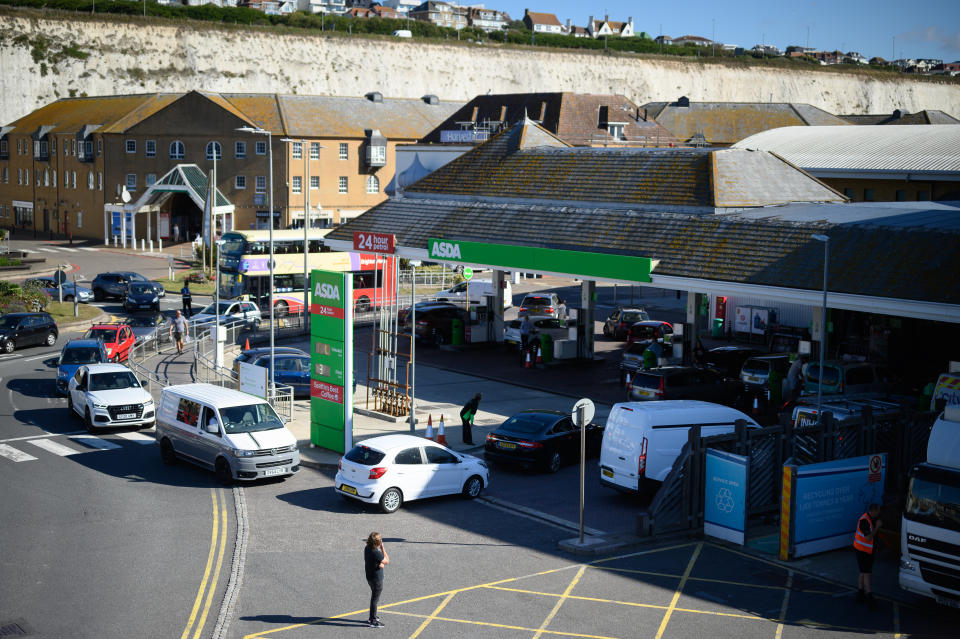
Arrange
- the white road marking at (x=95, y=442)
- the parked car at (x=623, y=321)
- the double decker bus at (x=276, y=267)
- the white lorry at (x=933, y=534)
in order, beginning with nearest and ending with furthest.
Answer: the white lorry at (x=933, y=534), the white road marking at (x=95, y=442), the parked car at (x=623, y=321), the double decker bus at (x=276, y=267)

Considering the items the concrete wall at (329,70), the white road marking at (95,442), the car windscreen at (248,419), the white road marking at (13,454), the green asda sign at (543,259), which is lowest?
the white road marking at (95,442)

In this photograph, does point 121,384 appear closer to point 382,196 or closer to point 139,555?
point 139,555

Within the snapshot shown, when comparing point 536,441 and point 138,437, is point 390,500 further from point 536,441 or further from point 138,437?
point 138,437

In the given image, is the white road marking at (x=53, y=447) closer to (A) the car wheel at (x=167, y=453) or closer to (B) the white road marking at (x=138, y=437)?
(B) the white road marking at (x=138, y=437)

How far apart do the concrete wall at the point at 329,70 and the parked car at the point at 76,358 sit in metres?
72.5

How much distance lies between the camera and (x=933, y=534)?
14883mm

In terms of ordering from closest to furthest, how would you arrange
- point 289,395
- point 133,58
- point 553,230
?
point 289,395, point 553,230, point 133,58

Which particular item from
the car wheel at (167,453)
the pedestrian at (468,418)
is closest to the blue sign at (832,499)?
the pedestrian at (468,418)

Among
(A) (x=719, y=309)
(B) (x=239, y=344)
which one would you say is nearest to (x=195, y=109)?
(B) (x=239, y=344)

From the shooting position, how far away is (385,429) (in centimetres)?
2738

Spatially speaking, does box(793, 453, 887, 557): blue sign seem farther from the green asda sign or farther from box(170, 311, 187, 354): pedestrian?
box(170, 311, 187, 354): pedestrian

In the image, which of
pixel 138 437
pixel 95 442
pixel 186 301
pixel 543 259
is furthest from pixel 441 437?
pixel 186 301

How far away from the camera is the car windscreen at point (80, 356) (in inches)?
1302

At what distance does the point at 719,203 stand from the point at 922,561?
1744 centimetres
